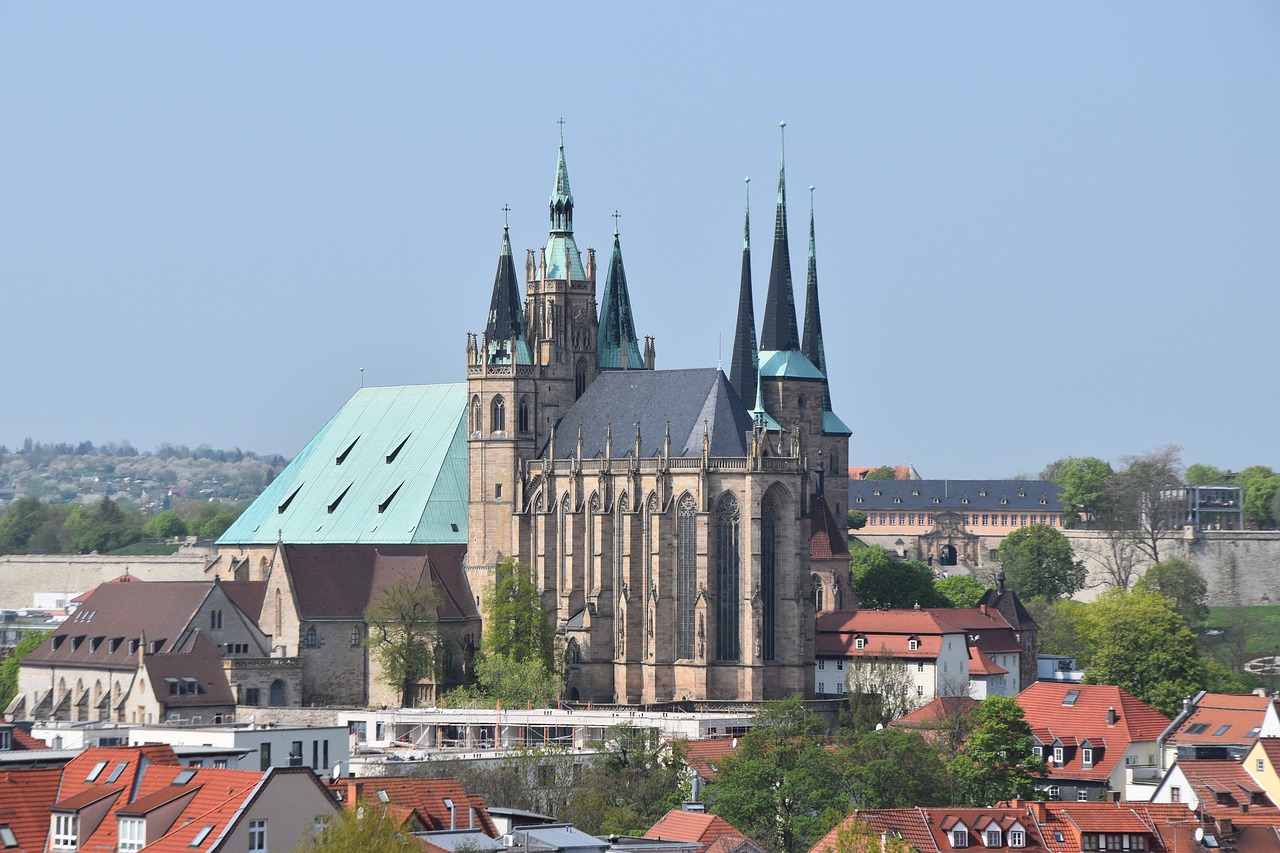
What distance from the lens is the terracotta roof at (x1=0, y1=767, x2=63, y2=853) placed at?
68.4 m

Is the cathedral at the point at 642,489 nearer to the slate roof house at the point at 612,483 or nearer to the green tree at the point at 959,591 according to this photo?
the slate roof house at the point at 612,483

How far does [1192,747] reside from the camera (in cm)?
10169

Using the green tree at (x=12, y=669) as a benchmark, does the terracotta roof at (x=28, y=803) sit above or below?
below

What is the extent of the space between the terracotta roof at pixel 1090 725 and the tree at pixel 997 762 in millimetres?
4039

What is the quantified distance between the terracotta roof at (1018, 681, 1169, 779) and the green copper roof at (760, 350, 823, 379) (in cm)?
3652

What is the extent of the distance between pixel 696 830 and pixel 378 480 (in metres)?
68.3

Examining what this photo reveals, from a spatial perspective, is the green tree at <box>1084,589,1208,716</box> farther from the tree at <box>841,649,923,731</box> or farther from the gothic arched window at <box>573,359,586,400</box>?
the gothic arched window at <box>573,359,586,400</box>

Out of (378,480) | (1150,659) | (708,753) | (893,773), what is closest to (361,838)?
(893,773)

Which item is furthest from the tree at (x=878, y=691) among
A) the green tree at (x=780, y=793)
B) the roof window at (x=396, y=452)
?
the roof window at (x=396, y=452)

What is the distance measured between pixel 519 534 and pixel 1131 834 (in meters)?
59.2

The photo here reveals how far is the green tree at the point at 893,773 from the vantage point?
315 ft

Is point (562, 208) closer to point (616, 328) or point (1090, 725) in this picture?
point (616, 328)

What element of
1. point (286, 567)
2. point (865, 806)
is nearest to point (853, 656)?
point (286, 567)

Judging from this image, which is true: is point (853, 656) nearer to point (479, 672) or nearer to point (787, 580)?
point (787, 580)
